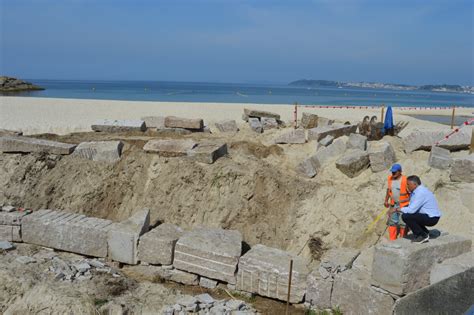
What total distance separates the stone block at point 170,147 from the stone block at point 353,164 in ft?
11.4

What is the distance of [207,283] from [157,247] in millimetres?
1039

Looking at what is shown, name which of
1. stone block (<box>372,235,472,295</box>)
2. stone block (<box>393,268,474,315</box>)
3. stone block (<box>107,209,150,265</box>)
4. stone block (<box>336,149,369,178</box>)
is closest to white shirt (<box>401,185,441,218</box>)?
stone block (<box>372,235,472,295</box>)

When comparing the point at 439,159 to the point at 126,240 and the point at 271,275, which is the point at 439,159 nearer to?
the point at 271,275

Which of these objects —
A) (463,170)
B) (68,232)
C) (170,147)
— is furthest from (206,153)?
(463,170)

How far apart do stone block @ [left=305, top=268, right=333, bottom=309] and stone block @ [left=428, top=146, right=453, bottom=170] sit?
4.43m

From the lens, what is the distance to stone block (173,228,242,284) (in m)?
6.41

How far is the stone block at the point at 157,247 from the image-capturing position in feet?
22.3

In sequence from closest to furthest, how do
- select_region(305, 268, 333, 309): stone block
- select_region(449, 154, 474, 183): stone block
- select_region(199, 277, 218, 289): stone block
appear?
1. select_region(305, 268, 333, 309): stone block
2. select_region(199, 277, 218, 289): stone block
3. select_region(449, 154, 474, 183): stone block

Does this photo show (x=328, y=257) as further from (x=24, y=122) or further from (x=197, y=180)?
(x=24, y=122)

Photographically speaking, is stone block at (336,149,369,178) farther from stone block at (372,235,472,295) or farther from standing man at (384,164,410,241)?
stone block at (372,235,472,295)

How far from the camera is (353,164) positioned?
9234 millimetres

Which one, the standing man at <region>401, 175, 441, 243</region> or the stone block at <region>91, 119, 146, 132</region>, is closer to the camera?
the standing man at <region>401, 175, 441, 243</region>

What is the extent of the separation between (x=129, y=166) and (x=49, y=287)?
3.86 meters

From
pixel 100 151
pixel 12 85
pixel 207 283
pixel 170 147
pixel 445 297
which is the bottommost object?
pixel 207 283
